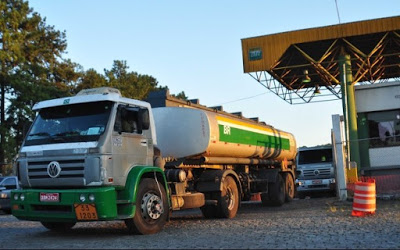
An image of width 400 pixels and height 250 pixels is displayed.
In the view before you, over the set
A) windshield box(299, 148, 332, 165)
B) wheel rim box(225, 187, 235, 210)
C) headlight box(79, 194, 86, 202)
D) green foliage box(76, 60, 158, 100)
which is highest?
green foliage box(76, 60, 158, 100)

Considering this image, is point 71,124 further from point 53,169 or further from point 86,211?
point 86,211

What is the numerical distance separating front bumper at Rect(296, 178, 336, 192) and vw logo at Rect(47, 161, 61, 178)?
1364cm

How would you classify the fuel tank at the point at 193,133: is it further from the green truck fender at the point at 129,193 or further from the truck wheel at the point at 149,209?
the green truck fender at the point at 129,193

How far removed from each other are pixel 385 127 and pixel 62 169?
587 inches

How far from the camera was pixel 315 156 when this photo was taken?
2138 centimetres

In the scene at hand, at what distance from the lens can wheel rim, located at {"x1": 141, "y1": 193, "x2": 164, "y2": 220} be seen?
9.72m

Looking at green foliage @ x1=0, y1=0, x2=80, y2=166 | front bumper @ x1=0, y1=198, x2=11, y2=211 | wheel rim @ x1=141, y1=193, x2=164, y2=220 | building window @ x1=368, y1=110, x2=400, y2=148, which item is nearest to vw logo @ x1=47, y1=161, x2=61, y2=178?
wheel rim @ x1=141, y1=193, x2=164, y2=220

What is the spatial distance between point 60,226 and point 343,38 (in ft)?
Answer: 54.5

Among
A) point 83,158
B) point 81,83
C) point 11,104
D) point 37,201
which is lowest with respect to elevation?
point 37,201

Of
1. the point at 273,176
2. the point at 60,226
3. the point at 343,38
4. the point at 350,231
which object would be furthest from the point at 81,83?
the point at 350,231

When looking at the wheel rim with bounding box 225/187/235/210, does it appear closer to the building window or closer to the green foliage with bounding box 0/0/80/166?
the building window

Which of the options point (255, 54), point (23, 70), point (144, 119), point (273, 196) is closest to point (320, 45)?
point (255, 54)

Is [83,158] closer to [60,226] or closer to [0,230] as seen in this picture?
[60,226]

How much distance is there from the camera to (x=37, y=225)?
1292cm
